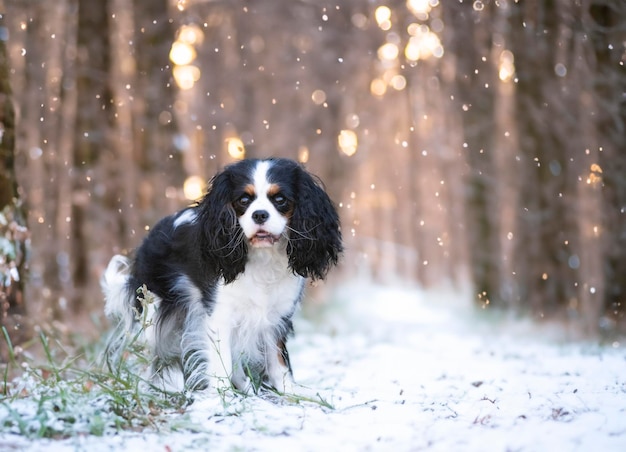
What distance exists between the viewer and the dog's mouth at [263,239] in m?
4.65

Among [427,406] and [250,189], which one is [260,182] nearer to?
[250,189]

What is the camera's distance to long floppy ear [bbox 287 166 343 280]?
15.8 ft

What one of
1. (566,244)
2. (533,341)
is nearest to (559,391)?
(533,341)

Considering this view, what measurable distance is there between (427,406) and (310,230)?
4.14 feet

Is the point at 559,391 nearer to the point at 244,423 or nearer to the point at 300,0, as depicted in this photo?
the point at 244,423

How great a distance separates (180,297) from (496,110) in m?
8.59

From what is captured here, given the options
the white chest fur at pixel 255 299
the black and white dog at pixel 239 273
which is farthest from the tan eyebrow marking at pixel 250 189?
the white chest fur at pixel 255 299

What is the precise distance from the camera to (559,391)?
4.82 metres

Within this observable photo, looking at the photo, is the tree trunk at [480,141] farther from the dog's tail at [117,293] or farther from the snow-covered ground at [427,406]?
the dog's tail at [117,293]

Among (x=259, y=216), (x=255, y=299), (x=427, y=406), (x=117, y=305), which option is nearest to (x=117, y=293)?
(x=117, y=305)

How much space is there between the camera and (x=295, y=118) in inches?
Result: 595

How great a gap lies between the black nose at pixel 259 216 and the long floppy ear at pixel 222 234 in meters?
0.19

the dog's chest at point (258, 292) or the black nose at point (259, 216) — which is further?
the dog's chest at point (258, 292)

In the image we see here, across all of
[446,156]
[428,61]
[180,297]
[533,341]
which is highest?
[428,61]
